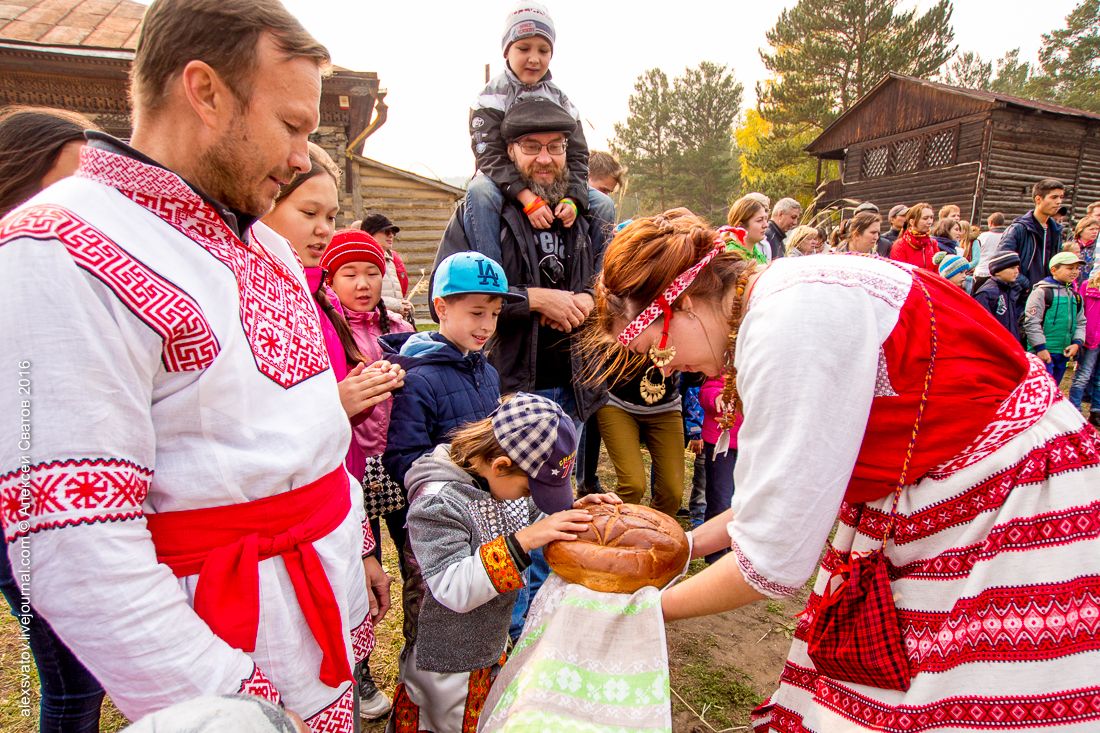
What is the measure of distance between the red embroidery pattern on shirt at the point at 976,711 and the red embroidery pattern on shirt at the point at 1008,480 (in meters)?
0.37

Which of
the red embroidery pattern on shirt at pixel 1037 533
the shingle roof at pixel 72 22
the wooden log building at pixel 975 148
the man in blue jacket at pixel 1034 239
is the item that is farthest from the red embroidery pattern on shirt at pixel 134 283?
the wooden log building at pixel 975 148

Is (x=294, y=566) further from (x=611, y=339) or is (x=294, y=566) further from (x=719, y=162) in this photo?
(x=719, y=162)

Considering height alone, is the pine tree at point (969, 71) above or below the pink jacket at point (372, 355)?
above

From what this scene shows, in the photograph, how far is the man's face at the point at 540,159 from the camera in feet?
11.1

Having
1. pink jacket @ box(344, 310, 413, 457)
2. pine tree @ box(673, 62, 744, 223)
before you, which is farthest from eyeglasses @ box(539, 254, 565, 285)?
pine tree @ box(673, 62, 744, 223)

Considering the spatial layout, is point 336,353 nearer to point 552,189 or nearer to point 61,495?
point 61,495

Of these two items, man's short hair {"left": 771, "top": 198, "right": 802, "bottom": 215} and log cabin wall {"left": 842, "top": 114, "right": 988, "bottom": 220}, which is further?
log cabin wall {"left": 842, "top": 114, "right": 988, "bottom": 220}

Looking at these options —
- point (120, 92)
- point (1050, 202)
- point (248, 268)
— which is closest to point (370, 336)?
point (248, 268)

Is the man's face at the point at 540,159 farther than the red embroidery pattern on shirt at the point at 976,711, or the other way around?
the man's face at the point at 540,159

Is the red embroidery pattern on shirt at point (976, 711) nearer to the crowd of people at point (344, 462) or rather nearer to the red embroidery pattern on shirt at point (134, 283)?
the crowd of people at point (344, 462)

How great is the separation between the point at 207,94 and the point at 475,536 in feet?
4.92

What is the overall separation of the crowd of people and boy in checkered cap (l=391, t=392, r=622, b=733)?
1 cm

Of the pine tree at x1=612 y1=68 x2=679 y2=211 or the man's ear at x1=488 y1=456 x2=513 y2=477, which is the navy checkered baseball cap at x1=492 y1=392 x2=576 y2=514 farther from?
the pine tree at x1=612 y1=68 x2=679 y2=211

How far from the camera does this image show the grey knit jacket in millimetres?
1918
